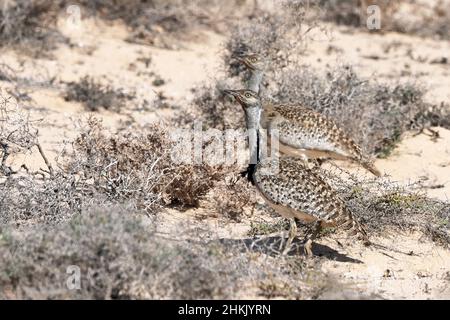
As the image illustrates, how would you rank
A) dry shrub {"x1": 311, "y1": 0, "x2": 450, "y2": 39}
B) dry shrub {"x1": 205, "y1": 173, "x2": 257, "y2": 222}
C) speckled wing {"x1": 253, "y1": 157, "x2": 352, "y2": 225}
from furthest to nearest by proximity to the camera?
1. dry shrub {"x1": 311, "y1": 0, "x2": 450, "y2": 39}
2. dry shrub {"x1": 205, "y1": 173, "x2": 257, "y2": 222}
3. speckled wing {"x1": 253, "y1": 157, "x2": 352, "y2": 225}

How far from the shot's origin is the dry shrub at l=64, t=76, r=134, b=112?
10.2 m

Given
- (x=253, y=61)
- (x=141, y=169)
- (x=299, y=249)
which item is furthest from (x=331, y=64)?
(x=299, y=249)

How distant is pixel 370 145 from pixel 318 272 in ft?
11.6

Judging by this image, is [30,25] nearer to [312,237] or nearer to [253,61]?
[253,61]

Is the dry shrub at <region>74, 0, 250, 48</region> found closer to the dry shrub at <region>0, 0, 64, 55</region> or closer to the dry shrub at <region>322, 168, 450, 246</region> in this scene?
the dry shrub at <region>0, 0, 64, 55</region>

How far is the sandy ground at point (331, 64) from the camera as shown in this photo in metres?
6.96

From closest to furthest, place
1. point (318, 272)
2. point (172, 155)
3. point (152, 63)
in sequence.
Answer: point (318, 272) < point (172, 155) < point (152, 63)

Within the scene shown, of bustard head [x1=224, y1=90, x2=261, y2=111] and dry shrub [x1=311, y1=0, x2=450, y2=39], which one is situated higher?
bustard head [x1=224, y1=90, x2=261, y2=111]

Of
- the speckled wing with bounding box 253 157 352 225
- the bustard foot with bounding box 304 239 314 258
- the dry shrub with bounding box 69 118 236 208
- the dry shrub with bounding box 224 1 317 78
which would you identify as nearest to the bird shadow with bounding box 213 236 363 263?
the bustard foot with bounding box 304 239 314 258

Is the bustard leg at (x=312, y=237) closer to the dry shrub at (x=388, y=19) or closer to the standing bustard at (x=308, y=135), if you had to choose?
the standing bustard at (x=308, y=135)

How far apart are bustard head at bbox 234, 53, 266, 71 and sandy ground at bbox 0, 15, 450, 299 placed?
1.06 meters

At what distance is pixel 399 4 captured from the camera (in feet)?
45.7
